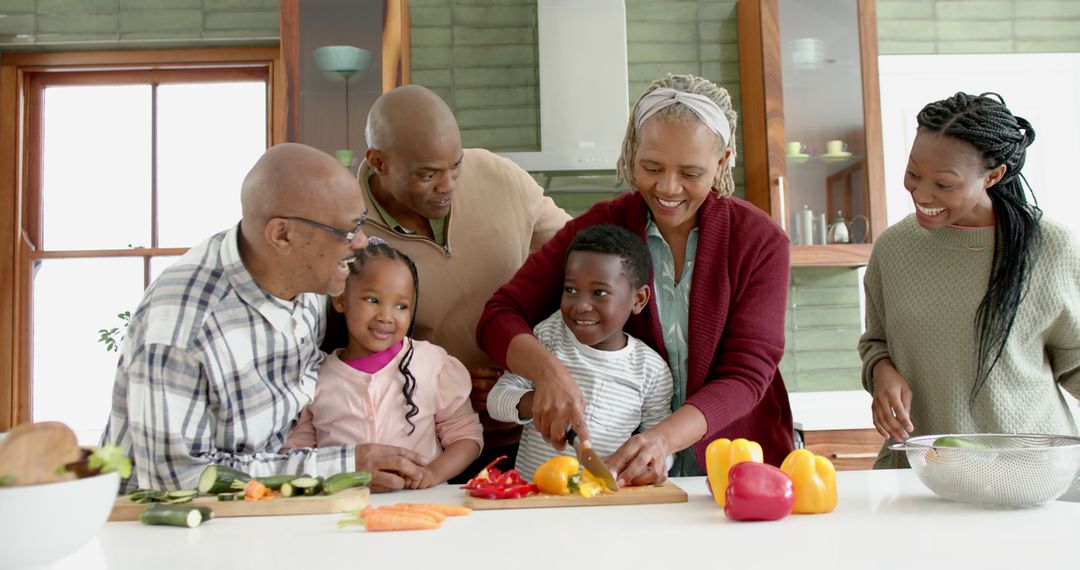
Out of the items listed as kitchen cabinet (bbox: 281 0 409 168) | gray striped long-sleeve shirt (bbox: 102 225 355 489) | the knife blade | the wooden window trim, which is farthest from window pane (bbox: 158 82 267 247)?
the knife blade

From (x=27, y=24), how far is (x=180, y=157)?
0.79 m

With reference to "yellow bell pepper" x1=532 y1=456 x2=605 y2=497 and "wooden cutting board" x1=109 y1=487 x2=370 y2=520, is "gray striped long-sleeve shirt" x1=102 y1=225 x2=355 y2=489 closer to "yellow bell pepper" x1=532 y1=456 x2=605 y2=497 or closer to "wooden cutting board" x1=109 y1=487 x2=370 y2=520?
"wooden cutting board" x1=109 y1=487 x2=370 y2=520

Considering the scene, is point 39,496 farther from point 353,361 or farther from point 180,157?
point 180,157

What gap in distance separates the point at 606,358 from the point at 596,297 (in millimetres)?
121

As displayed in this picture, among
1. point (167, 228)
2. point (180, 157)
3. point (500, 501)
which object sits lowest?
point (500, 501)

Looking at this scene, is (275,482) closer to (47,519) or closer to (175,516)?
(175,516)

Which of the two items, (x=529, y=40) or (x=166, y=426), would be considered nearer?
(x=166, y=426)

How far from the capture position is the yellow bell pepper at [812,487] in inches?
46.8

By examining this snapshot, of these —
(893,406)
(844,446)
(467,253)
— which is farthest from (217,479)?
(844,446)

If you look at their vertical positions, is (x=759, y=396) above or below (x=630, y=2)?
below

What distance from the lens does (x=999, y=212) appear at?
72.7 inches

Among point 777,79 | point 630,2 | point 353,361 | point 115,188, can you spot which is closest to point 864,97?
point 777,79

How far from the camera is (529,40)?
12.9 feet

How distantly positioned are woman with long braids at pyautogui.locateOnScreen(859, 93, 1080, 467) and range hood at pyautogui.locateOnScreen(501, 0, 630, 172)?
5.80 feet
